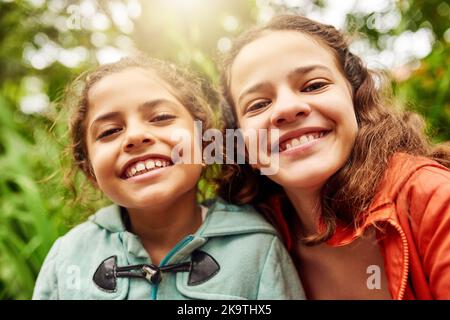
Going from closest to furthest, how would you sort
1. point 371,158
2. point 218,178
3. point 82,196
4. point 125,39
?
point 371,158 → point 218,178 → point 82,196 → point 125,39

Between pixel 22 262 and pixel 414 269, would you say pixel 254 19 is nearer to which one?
pixel 414 269

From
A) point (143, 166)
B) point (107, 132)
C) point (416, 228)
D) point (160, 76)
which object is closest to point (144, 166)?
point (143, 166)

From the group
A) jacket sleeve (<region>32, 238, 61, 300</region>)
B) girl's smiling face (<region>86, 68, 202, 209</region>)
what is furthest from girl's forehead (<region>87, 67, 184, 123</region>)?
jacket sleeve (<region>32, 238, 61, 300</region>)

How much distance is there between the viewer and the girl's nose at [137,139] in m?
0.86

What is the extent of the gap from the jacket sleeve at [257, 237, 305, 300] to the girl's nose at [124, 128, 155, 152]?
344 mm

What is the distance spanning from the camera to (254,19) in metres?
1.27

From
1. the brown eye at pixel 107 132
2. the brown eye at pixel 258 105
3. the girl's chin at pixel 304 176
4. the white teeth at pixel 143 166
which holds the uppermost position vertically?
the brown eye at pixel 258 105

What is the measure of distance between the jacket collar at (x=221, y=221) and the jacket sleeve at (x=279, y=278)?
51mm

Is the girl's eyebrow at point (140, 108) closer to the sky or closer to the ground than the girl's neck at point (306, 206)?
closer to the sky

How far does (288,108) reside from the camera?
0.81m

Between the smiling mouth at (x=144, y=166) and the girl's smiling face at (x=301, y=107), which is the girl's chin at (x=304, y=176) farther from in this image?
the smiling mouth at (x=144, y=166)

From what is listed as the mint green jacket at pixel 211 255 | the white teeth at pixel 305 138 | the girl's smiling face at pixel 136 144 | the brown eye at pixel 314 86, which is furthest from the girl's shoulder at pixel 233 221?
the brown eye at pixel 314 86

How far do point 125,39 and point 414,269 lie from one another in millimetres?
1028
